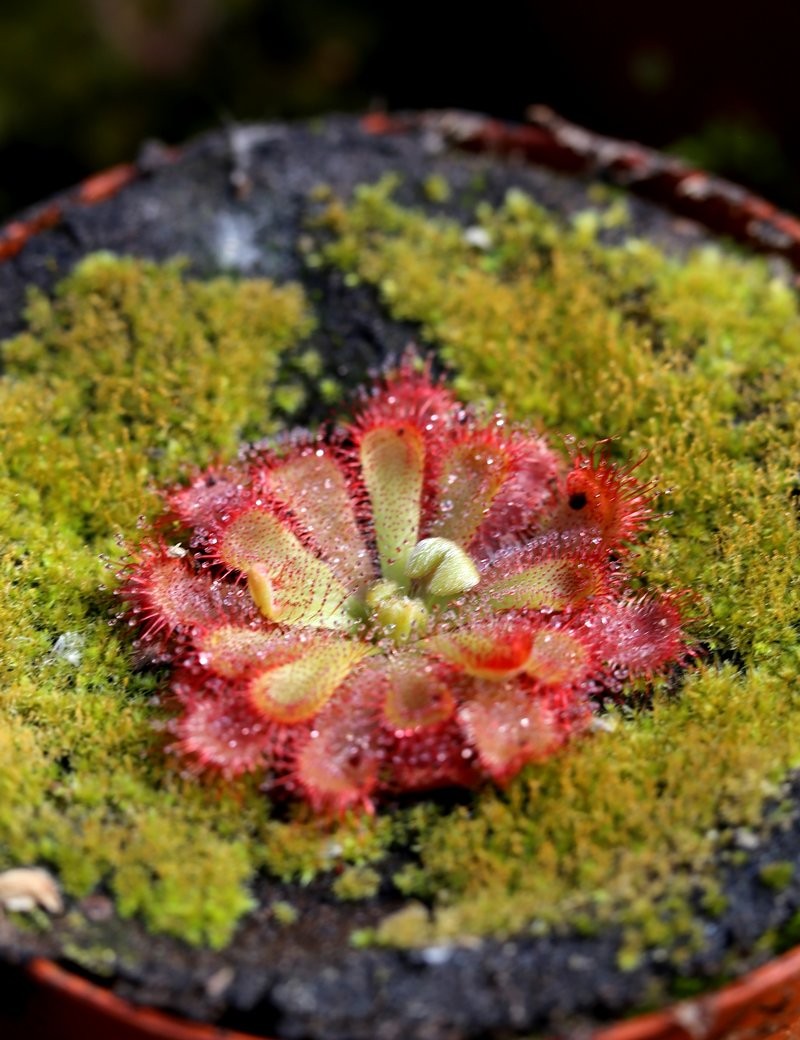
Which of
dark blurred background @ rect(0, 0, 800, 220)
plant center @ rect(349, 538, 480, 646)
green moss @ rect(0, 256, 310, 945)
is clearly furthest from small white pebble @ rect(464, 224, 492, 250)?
dark blurred background @ rect(0, 0, 800, 220)

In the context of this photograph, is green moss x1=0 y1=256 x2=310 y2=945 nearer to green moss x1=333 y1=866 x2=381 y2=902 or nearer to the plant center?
green moss x1=333 y1=866 x2=381 y2=902

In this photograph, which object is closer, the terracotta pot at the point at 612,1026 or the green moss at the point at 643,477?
the terracotta pot at the point at 612,1026

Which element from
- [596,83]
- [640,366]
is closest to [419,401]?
[640,366]

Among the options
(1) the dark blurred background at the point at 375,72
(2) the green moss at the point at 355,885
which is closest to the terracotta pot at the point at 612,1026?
(2) the green moss at the point at 355,885

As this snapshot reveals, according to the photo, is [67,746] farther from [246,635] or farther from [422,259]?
[422,259]

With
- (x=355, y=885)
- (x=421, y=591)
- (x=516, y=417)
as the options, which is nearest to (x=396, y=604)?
(x=421, y=591)

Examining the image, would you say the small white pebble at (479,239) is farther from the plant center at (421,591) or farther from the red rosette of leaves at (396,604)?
the plant center at (421,591)
